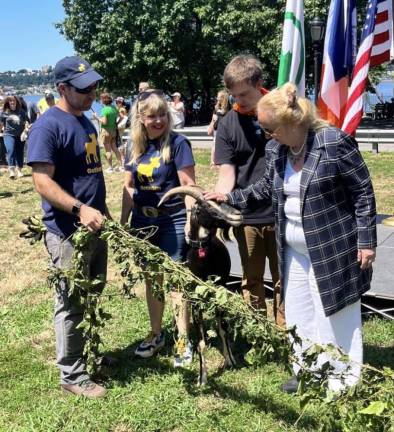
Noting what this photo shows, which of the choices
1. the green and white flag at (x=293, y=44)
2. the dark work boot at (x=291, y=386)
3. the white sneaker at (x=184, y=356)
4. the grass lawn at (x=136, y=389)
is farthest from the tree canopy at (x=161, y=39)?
the dark work boot at (x=291, y=386)

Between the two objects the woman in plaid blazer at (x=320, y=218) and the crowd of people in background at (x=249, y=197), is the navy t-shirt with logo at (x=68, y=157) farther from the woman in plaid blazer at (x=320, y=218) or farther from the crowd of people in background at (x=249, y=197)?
the woman in plaid blazer at (x=320, y=218)

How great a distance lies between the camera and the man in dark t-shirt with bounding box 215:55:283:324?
3295 mm

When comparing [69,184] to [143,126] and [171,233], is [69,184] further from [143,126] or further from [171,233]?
[171,233]

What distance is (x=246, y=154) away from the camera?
3.59 m

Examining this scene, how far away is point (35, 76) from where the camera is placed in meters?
188

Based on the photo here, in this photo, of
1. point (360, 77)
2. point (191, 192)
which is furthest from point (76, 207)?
point (360, 77)

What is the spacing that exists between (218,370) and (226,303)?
46.9 inches

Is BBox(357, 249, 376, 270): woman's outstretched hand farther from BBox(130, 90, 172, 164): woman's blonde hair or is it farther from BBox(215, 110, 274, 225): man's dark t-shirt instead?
BBox(130, 90, 172, 164): woman's blonde hair

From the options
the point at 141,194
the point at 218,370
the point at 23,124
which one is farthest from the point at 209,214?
the point at 23,124

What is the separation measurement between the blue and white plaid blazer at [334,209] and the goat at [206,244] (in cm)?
45

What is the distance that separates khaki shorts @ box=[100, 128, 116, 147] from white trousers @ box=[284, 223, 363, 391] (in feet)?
31.0

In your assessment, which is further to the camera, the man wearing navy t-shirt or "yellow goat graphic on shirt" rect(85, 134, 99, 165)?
"yellow goat graphic on shirt" rect(85, 134, 99, 165)

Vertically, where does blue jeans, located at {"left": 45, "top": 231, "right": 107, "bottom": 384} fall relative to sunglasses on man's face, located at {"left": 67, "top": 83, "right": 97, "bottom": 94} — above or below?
below

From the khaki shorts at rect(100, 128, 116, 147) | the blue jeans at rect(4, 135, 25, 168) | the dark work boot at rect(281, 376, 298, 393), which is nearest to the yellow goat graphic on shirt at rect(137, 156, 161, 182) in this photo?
the dark work boot at rect(281, 376, 298, 393)
